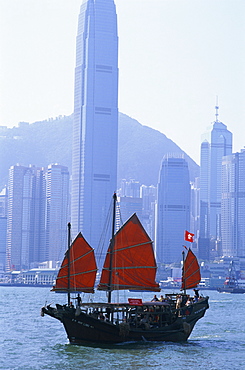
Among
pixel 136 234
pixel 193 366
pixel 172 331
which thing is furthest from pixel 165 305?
pixel 193 366

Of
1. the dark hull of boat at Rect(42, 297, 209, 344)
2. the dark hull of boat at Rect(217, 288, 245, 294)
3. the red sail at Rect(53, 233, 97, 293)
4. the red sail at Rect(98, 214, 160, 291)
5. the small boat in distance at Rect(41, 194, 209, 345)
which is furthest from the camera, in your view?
the dark hull of boat at Rect(217, 288, 245, 294)

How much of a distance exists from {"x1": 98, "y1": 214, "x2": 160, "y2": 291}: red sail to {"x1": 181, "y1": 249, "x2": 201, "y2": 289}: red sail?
731 cm

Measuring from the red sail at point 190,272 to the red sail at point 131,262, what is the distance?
24.0ft

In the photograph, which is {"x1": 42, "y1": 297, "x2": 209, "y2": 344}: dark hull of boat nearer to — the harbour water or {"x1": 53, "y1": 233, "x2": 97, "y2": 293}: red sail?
the harbour water

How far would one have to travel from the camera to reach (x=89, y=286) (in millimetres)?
43281

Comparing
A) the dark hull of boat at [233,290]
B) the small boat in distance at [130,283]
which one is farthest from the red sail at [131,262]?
the dark hull of boat at [233,290]

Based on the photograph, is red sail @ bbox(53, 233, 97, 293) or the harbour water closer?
the harbour water

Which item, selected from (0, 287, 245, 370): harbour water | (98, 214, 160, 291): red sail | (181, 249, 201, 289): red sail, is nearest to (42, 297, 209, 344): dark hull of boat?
(0, 287, 245, 370): harbour water

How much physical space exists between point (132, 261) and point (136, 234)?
1525 millimetres

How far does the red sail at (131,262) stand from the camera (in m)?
43.1

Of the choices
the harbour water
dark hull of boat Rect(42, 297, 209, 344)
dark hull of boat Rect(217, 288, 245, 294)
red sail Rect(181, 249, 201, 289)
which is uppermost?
red sail Rect(181, 249, 201, 289)

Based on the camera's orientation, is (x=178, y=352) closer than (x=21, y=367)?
No

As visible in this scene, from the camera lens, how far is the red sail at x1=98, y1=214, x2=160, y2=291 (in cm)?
4306

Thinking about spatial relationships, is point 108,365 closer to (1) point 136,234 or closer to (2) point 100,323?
(2) point 100,323
